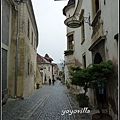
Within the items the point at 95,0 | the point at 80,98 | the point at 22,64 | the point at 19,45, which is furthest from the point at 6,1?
the point at 80,98

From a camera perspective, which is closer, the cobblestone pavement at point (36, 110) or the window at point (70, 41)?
the cobblestone pavement at point (36, 110)

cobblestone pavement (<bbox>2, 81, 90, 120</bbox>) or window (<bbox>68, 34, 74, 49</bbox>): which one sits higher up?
window (<bbox>68, 34, 74, 49</bbox>)

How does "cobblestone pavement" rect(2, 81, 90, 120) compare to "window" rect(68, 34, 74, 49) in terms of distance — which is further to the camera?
"window" rect(68, 34, 74, 49)

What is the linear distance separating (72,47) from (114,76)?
1211 centimetres

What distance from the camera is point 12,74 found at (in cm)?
1229

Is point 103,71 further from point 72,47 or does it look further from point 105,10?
point 72,47

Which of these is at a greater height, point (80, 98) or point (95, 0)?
point (95, 0)

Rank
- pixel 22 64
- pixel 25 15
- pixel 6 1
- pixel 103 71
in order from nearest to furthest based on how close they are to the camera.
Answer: pixel 103 71
pixel 6 1
pixel 22 64
pixel 25 15

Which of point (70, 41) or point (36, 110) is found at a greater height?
point (70, 41)

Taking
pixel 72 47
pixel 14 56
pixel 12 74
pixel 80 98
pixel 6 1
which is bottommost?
pixel 80 98

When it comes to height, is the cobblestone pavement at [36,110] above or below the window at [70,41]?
below

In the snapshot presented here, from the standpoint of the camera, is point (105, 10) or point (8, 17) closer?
point (105, 10)

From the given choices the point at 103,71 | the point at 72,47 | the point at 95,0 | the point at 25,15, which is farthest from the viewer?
the point at 72,47

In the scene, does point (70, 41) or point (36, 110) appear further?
point (70, 41)
